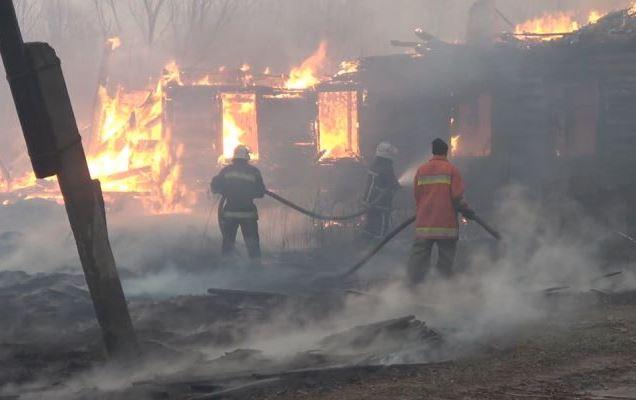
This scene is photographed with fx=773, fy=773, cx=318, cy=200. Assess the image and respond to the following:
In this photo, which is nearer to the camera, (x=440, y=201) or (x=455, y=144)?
(x=440, y=201)

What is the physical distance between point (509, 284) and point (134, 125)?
16.3m

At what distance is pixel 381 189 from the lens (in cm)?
1291

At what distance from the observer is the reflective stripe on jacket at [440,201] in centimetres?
874

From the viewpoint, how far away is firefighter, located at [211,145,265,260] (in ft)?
37.0

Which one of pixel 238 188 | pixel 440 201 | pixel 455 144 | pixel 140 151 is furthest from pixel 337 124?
pixel 440 201

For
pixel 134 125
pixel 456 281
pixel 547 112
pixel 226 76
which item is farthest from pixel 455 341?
pixel 134 125

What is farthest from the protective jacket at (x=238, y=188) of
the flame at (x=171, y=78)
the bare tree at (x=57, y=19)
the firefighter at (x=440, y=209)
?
the bare tree at (x=57, y=19)

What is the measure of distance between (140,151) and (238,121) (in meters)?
3.20

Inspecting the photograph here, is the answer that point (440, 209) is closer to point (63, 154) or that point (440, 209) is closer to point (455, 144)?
point (63, 154)

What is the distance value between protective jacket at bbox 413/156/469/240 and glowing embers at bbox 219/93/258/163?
13148mm

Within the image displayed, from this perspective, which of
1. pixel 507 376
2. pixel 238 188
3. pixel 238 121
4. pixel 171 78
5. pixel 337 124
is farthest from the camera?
pixel 238 121

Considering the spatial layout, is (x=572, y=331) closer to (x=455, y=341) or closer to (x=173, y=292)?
(x=455, y=341)

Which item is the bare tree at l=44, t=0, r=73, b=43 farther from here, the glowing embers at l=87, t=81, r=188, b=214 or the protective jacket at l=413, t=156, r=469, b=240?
the protective jacket at l=413, t=156, r=469, b=240

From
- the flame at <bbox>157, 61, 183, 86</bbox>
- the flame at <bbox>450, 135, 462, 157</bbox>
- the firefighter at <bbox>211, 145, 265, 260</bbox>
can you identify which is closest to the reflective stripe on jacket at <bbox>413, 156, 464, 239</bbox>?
the firefighter at <bbox>211, 145, 265, 260</bbox>
